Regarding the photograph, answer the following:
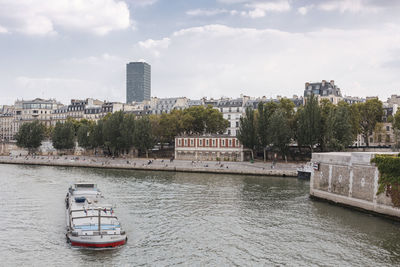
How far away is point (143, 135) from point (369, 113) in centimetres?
5253

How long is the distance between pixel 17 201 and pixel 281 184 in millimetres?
35041

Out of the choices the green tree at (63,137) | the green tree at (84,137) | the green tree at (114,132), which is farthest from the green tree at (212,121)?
the green tree at (63,137)

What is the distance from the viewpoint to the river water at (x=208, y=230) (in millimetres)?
27047

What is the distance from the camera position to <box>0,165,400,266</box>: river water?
88.7 feet

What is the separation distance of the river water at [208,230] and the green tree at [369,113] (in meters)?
43.9

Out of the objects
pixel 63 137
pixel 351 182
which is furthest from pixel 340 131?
pixel 63 137

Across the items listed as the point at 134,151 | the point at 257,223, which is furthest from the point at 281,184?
the point at 134,151

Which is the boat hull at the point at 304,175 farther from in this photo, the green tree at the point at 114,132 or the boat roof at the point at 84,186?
the green tree at the point at 114,132

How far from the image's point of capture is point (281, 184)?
59.0 metres

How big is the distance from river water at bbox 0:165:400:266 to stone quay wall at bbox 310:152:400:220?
1.22 meters

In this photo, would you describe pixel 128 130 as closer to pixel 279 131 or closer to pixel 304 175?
pixel 279 131

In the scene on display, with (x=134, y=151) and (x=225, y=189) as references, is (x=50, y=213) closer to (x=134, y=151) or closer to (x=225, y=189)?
(x=225, y=189)

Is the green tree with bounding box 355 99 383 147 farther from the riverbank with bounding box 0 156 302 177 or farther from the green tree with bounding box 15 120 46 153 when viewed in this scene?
the green tree with bounding box 15 120 46 153

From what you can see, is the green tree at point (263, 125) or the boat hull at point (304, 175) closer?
the boat hull at point (304, 175)
